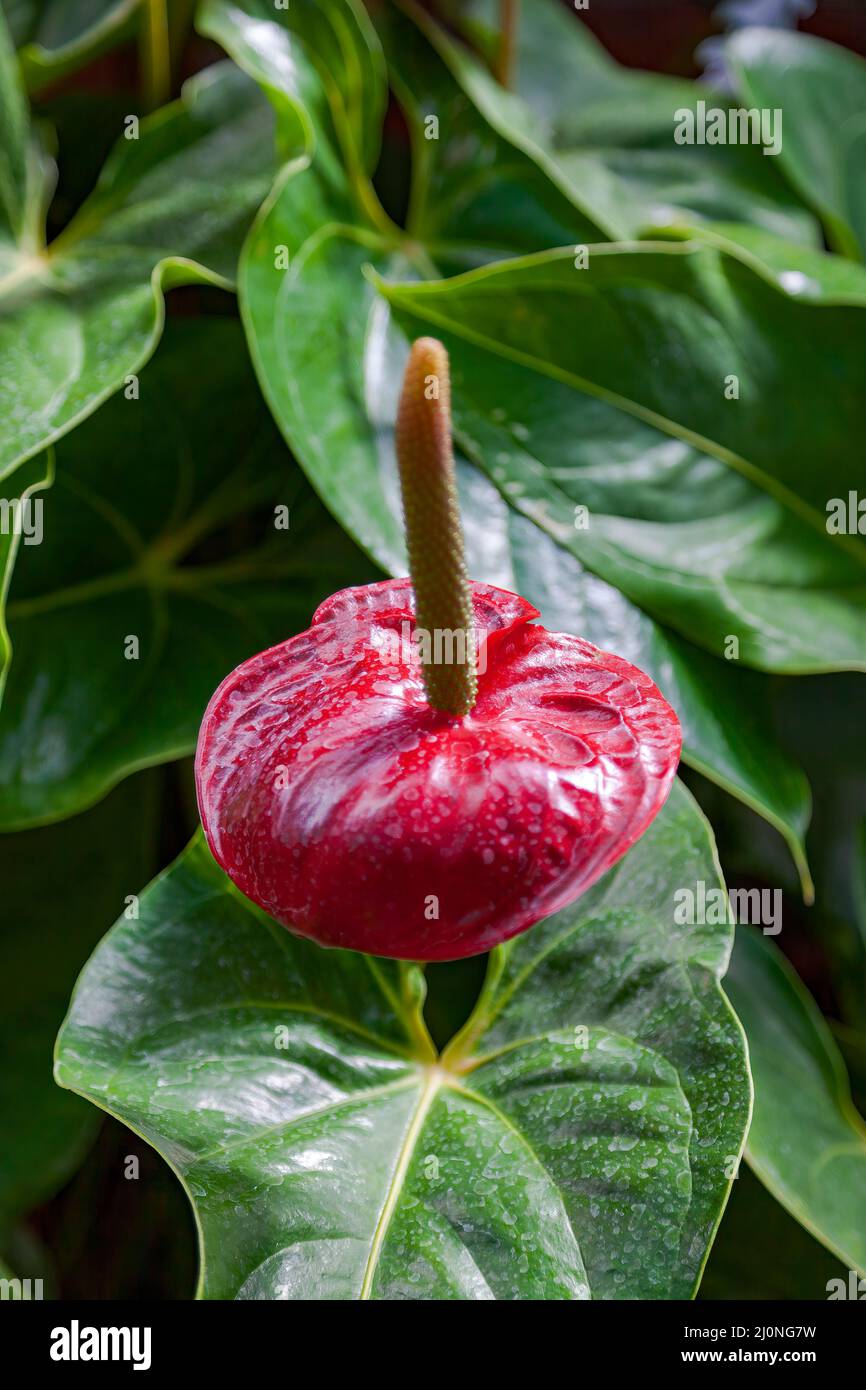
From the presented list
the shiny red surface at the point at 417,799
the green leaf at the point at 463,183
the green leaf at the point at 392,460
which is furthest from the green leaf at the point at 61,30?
the shiny red surface at the point at 417,799

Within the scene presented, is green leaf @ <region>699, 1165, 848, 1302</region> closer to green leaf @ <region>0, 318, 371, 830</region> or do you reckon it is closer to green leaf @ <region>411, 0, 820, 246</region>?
green leaf @ <region>0, 318, 371, 830</region>

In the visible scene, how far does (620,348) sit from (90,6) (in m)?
0.56

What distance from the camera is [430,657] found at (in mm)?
372

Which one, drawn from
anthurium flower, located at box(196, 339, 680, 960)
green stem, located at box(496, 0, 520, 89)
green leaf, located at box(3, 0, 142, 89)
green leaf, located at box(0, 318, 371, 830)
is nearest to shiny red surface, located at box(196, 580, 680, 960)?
anthurium flower, located at box(196, 339, 680, 960)

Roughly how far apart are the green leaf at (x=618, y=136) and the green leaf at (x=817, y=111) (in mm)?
25

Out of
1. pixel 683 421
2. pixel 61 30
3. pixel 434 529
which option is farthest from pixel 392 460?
pixel 61 30

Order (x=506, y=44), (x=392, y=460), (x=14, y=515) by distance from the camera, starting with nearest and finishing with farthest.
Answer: (x=14, y=515) < (x=392, y=460) < (x=506, y=44)

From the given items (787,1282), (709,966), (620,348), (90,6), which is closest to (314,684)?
(709,966)

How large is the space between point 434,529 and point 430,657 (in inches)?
1.7

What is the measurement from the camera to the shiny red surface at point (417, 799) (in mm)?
341

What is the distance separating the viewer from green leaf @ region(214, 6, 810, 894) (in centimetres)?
59

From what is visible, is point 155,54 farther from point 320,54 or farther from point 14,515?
point 14,515

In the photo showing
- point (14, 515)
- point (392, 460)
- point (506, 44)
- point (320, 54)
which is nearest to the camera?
point (14, 515)

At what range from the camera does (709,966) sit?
0.48m
